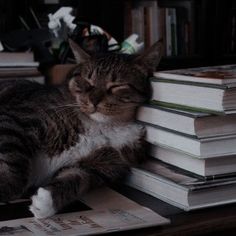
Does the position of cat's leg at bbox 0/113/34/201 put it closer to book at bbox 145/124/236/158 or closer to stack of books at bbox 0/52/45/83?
book at bbox 145/124/236/158

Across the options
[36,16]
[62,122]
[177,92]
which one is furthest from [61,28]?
[177,92]

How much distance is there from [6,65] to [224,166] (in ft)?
2.57

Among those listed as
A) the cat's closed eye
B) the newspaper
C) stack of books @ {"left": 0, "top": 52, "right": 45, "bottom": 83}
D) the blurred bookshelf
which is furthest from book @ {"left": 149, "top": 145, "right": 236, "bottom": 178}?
the blurred bookshelf

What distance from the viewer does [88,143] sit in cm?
110

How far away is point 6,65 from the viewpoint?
1.53 metres

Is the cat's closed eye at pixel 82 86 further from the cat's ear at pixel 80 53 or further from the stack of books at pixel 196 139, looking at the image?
the stack of books at pixel 196 139

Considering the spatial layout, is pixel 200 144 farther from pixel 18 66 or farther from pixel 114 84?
pixel 18 66

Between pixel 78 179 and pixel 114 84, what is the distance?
0.22 m

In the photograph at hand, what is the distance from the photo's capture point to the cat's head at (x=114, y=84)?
110cm

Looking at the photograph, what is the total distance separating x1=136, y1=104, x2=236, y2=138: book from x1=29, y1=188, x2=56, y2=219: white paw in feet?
0.81

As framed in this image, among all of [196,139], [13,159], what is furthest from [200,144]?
[13,159]

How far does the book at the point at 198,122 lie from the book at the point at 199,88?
0.7 inches

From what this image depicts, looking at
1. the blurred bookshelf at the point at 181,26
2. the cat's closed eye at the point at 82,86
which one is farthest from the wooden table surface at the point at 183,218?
the blurred bookshelf at the point at 181,26

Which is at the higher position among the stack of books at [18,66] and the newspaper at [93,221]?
the stack of books at [18,66]
